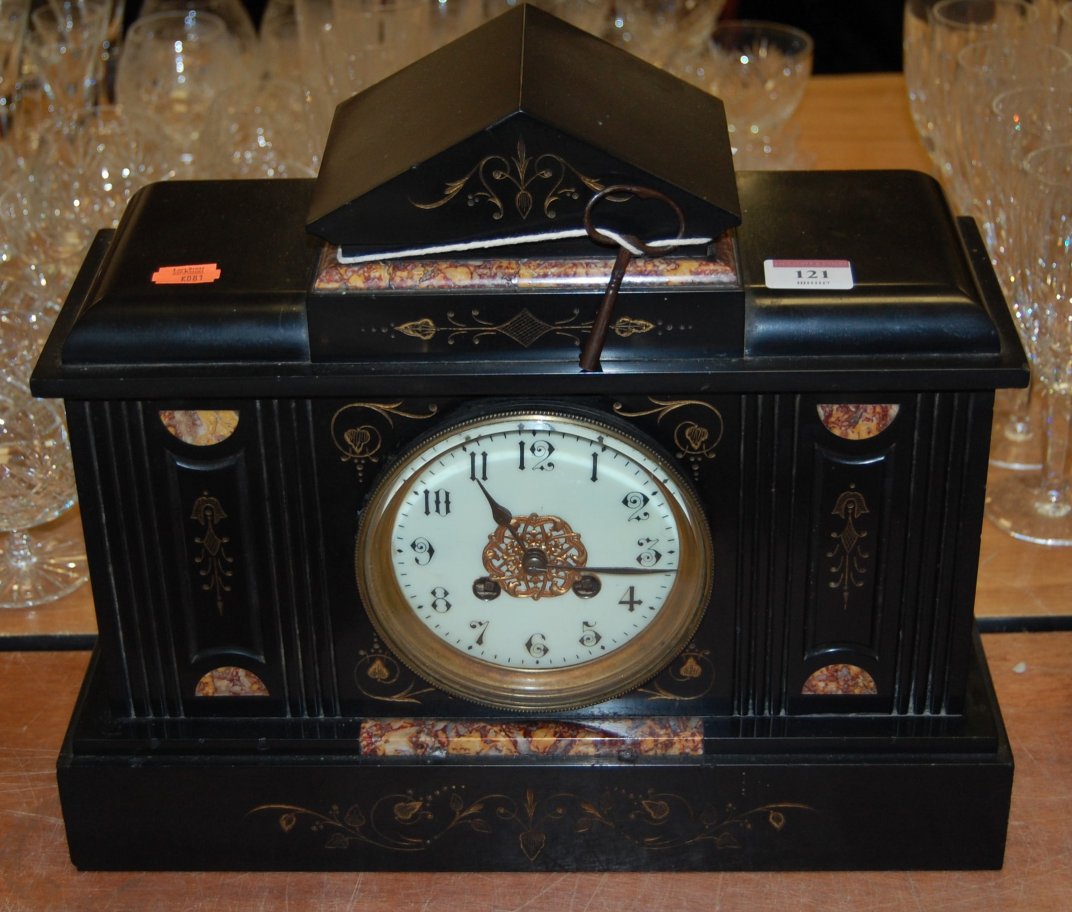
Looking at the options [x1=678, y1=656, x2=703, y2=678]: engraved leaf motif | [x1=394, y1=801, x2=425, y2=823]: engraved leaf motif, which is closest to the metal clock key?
[x1=678, y1=656, x2=703, y2=678]: engraved leaf motif

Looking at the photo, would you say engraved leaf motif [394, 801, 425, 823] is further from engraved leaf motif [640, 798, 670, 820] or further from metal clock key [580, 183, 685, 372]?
metal clock key [580, 183, 685, 372]

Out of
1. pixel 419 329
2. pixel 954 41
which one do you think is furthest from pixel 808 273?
pixel 954 41

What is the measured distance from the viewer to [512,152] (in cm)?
121

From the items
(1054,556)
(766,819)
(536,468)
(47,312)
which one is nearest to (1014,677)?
(1054,556)

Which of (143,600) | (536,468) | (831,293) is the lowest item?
(143,600)

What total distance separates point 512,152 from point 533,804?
0.49 meters

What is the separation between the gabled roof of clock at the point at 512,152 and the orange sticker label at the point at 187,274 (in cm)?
9

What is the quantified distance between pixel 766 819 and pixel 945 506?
0.28m

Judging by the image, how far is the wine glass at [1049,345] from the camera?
151cm

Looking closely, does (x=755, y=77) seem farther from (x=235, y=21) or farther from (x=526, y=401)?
(x=526, y=401)

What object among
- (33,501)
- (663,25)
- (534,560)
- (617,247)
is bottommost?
(33,501)

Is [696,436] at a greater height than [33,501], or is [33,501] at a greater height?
[696,436]

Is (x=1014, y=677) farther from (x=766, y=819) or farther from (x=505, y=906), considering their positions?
(x=505, y=906)

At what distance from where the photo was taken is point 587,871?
1.44 m
